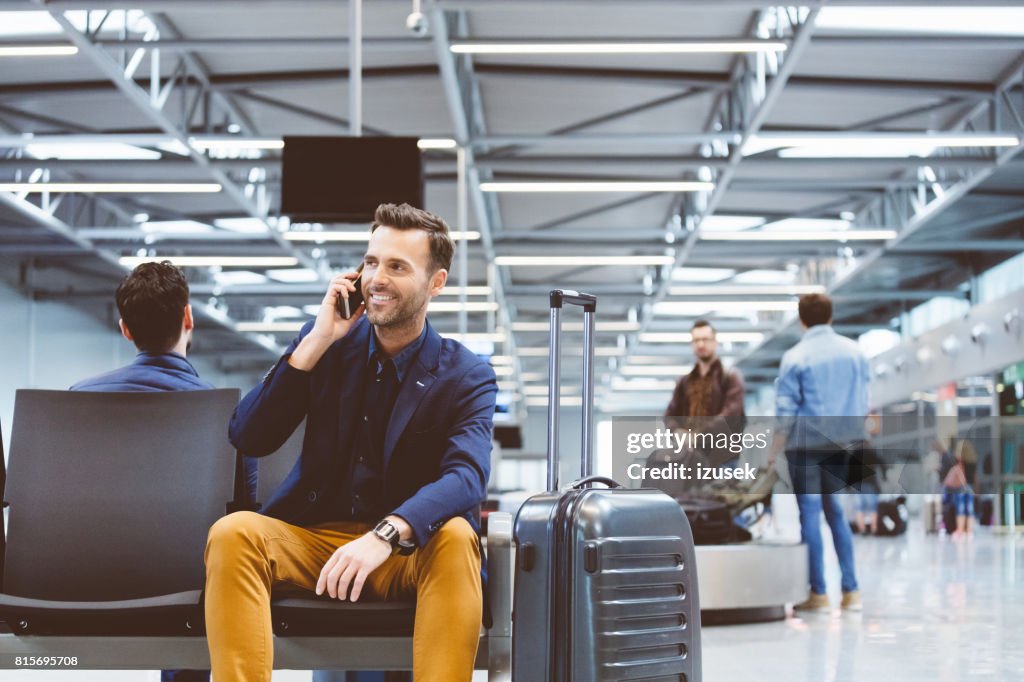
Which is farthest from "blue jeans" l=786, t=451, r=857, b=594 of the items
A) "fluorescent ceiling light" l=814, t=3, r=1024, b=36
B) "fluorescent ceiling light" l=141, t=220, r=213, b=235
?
"fluorescent ceiling light" l=141, t=220, r=213, b=235

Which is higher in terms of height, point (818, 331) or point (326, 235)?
point (326, 235)

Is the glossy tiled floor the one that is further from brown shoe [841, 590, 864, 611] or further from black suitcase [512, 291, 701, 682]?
black suitcase [512, 291, 701, 682]

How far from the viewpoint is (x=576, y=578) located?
204 centimetres

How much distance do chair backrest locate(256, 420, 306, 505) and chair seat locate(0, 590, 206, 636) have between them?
613 mm

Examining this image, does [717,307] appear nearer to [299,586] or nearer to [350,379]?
[350,379]

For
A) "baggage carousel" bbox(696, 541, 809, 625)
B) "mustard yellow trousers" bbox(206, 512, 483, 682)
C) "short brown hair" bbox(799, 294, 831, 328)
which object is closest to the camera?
"mustard yellow trousers" bbox(206, 512, 483, 682)

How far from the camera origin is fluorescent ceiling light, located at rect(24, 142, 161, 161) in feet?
41.2

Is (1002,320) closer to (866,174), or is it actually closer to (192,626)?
(866,174)

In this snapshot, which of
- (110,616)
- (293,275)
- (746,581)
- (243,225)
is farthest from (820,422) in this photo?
(293,275)

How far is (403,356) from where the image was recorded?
2.26 m

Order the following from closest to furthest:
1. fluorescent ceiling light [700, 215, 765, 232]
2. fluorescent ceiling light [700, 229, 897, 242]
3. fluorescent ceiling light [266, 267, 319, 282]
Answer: fluorescent ceiling light [700, 229, 897, 242], fluorescent ceiling light [700, 215, 765, 232], fluorescent ceiling light [266, 267, 319, 282]

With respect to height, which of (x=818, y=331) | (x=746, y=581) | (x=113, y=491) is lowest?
(x=746, y=581)

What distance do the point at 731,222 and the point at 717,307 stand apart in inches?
257

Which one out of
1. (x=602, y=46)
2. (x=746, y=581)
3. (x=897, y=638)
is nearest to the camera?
(x=897, y=638)
